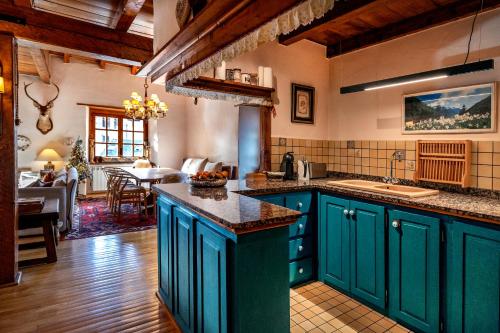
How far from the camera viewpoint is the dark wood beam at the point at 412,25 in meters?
2.14

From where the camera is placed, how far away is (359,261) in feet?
7.14

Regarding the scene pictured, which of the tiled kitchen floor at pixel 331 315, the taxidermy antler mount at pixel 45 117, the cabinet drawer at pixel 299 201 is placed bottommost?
the tiled kitchen floor at pixel 331 315

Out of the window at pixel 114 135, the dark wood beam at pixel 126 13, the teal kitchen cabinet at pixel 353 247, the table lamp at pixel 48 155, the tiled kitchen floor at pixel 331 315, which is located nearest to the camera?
the tiled kitchen floor at pixel 331 315

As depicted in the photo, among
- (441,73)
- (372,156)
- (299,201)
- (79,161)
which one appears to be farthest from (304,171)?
(79,161)

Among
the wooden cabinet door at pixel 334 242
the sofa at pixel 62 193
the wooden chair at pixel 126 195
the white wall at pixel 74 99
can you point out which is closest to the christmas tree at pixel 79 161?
the white wall at pixel 74 99

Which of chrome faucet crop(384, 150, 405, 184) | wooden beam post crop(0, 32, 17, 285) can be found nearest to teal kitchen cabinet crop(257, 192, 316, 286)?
chrome faucet crop(384, 150, 405, 184)

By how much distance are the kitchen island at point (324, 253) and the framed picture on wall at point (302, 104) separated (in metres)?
0.92

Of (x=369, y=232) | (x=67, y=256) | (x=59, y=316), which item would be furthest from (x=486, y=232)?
(x=67, y=256)

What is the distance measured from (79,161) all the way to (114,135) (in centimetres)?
126

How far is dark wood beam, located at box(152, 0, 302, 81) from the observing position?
1.30m

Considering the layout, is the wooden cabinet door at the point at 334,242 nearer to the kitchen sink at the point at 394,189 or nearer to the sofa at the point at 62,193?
the kitchen sink at the point at 394,189

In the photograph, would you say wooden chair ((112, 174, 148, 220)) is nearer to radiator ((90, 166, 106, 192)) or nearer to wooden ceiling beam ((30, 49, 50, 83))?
wooden ceiling beam ((30, 49, 50, 83))

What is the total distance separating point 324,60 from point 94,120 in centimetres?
622

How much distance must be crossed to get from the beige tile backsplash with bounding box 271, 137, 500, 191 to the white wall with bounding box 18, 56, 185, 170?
18.2 feet
